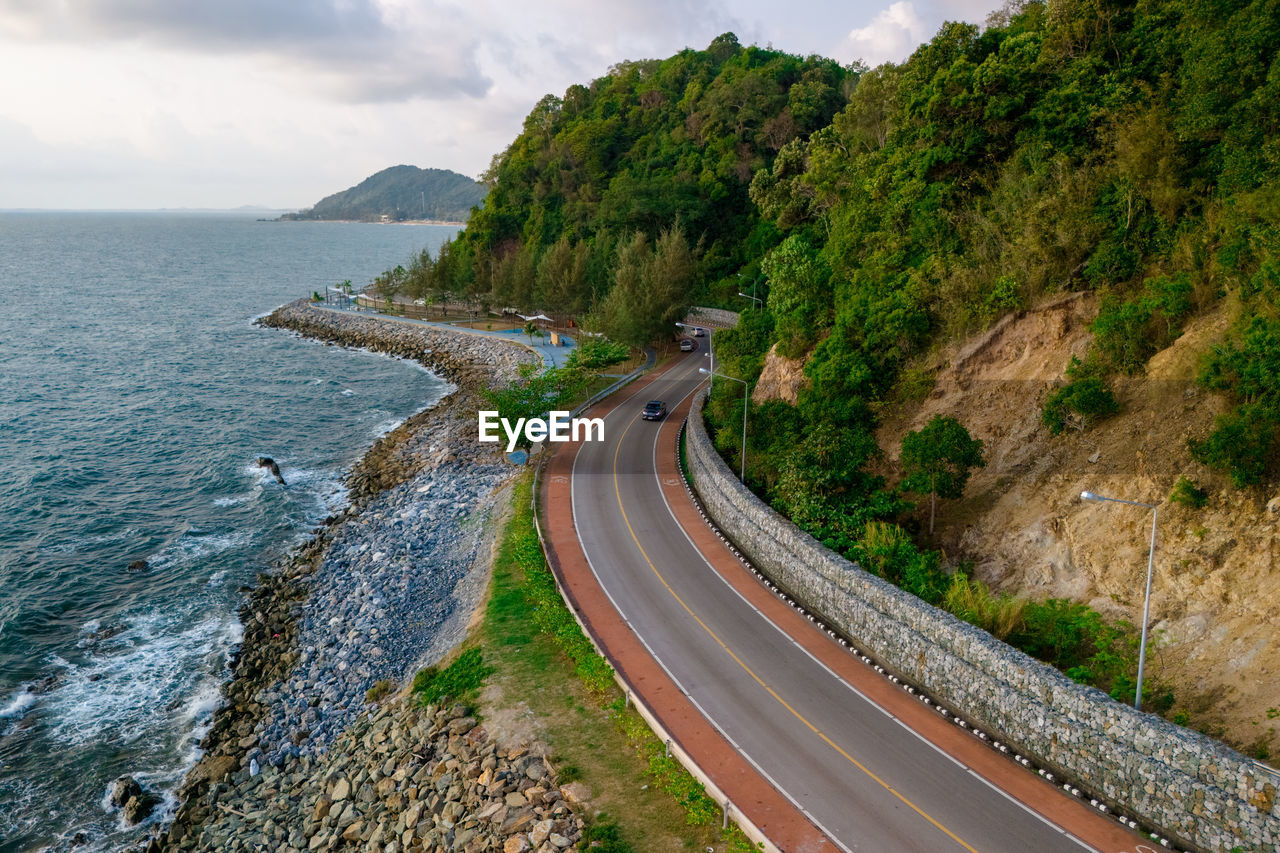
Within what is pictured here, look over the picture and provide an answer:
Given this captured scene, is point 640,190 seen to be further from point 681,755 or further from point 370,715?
point 681,755

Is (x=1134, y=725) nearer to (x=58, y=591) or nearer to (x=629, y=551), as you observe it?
(x=629, y=551)

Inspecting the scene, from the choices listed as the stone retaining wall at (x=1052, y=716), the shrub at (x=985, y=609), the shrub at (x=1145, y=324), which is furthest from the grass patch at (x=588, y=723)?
the shrub at (x=1145, y=324)

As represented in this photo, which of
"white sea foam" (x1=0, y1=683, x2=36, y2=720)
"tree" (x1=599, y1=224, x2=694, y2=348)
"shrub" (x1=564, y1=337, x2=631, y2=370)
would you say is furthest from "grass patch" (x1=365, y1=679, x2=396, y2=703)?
"tree" (x1=599, y1=224, x2=694, y2=348)

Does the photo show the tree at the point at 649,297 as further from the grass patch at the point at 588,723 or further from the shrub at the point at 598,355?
the grass patch at the point at 588,723

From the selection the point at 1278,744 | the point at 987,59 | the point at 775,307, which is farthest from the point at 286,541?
the point at 987,59

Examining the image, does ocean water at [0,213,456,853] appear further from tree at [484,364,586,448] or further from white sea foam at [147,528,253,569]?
tree at [484,364,586,448]
